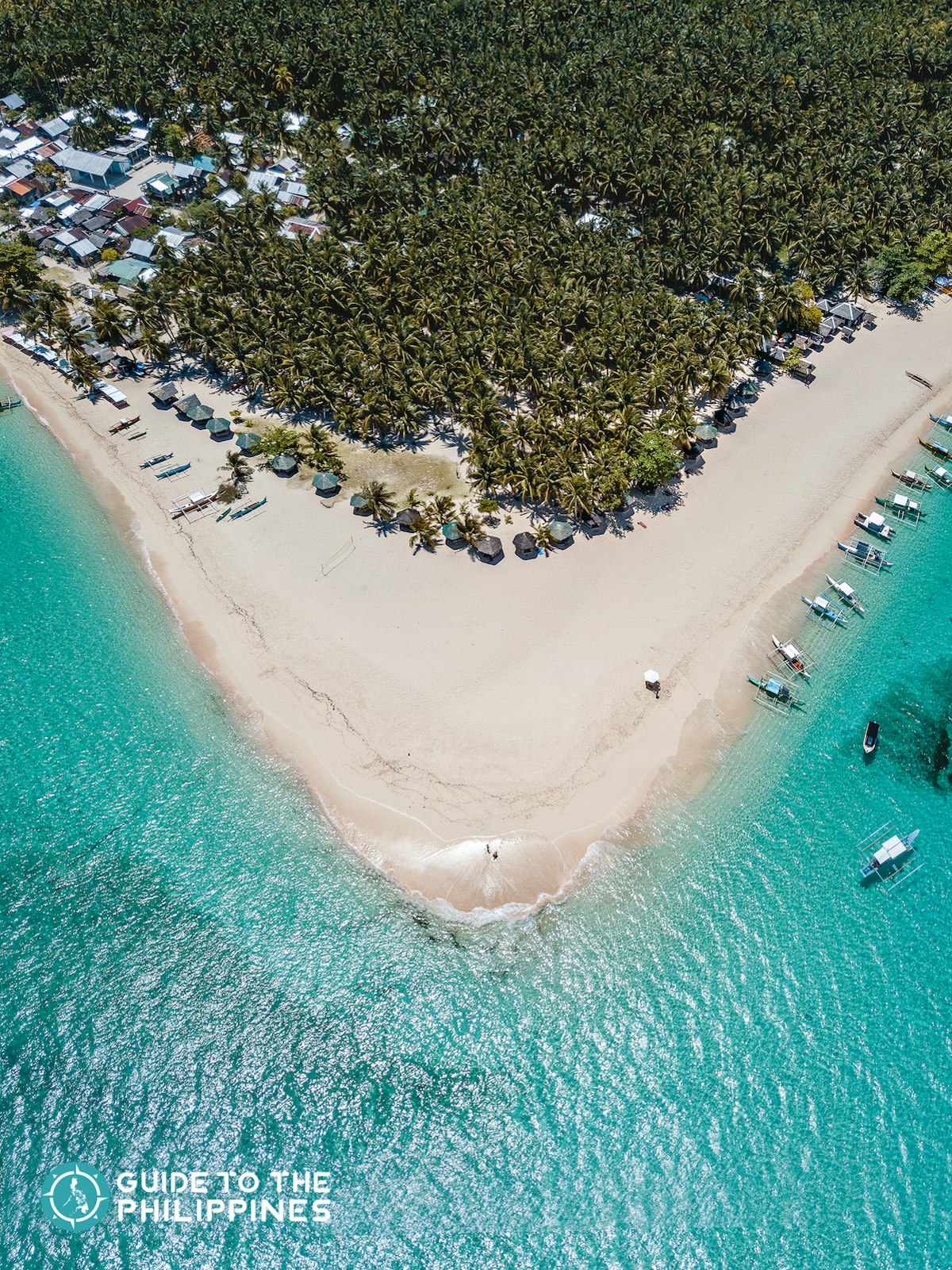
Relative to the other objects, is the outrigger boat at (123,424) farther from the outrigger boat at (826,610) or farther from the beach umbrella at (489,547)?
the outrigger boat at (826,610)

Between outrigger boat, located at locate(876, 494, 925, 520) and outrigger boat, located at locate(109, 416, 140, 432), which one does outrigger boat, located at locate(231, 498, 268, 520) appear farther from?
outrigger boat, located at locate(876, 494, 925, 520)

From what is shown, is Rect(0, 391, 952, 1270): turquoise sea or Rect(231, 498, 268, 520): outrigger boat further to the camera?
Rect(231, 498, 268, 520): outrigger boat

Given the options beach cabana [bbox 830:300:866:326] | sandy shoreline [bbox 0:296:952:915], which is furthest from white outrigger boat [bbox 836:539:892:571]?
beach cabana [bbox 830:300:866:326]

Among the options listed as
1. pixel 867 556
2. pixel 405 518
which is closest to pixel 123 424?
pixel 405 518

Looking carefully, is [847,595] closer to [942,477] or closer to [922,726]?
[922,726]

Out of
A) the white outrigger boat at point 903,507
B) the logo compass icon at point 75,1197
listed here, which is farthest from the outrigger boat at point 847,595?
the logo compass icon at point 75,1197

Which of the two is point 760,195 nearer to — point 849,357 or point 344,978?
point 849,357
